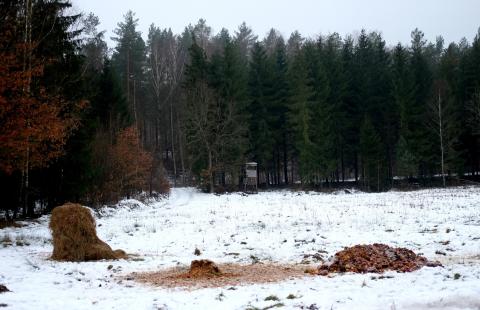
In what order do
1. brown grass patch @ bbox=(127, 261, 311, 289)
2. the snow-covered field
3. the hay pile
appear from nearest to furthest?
the snow-covered field < brown grass patch @ bbox=(127, 261, 311, 289) < the hay pile

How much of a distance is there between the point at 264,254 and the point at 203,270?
3.72 m

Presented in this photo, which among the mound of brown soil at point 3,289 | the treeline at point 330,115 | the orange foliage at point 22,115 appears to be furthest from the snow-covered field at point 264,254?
the treeline at point 330,115

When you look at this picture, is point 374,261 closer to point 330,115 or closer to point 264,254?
point 264,254

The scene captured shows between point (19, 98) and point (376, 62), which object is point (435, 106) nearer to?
point (376, 62)

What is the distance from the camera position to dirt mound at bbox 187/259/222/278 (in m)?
10.5

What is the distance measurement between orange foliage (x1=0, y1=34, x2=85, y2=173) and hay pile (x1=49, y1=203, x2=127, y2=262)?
233 inches

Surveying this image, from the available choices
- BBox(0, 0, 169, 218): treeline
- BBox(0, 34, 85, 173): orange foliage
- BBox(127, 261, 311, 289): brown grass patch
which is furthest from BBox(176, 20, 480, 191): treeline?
BBox(127, 261, 311, 289): brown grass patch

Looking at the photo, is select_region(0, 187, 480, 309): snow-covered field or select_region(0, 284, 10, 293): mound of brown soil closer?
select_region(0, 187, 480, 309): snow-covered field

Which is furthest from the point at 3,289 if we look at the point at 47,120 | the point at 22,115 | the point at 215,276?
the point at 47,120

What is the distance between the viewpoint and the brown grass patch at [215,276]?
9797mm

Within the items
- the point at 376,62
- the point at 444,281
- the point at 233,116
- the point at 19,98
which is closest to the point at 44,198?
the point at 19,98

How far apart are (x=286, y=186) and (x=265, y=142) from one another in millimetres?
5636

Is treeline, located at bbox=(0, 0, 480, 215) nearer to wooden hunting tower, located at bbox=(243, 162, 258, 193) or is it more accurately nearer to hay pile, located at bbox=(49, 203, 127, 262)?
wooden hunting tower, located at bbox=(243, 162, 258, 193)

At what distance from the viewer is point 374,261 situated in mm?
10352
